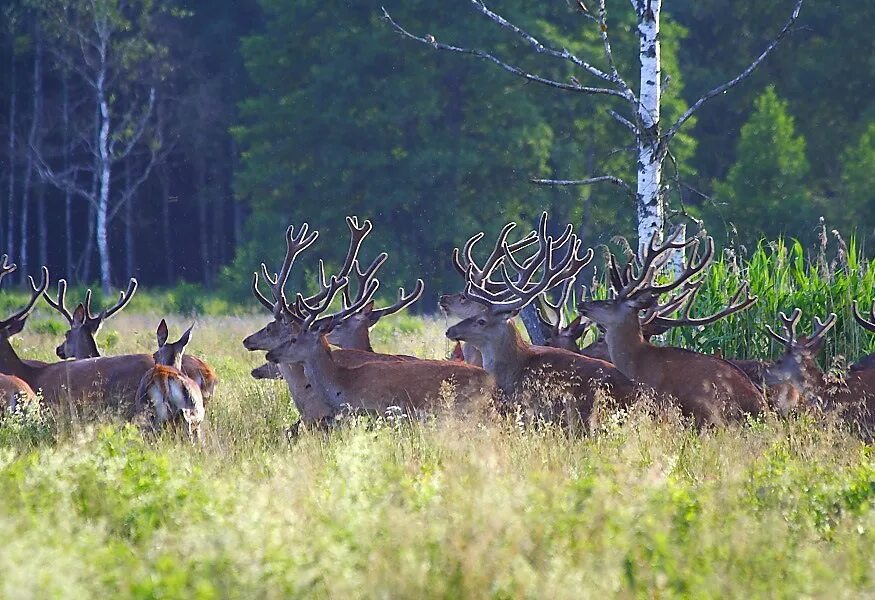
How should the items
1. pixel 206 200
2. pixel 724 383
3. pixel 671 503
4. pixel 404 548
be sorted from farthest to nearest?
pixel 206 200, pixel 724 383, pixel 671 503, pixel 404 548

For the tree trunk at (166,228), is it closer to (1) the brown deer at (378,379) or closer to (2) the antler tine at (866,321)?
(1) the brown deer at (378,379)

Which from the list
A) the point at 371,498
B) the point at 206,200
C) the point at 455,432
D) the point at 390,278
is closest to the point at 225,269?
the point at 390,278

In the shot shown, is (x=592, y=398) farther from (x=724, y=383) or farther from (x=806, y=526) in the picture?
(x=806, y=526)

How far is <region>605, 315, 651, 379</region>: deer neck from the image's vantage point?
9.46 m

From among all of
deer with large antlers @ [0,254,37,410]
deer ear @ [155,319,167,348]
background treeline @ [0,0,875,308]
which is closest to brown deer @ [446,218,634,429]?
deer ear @ [155,319,167,348]

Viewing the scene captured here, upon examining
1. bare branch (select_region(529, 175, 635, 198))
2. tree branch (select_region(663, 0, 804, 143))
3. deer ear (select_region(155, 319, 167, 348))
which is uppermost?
tree branch (select_region(663, 0, 804, 143))

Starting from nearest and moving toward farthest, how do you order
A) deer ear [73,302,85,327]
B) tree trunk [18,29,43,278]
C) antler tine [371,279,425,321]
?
antler tine [371,279,425,321]
deer ear [73,302,85,327]
tree trunk [18,29,43,278]

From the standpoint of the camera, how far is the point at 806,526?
5.58 m

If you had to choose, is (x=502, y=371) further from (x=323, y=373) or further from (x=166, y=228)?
(x=166, y=228)

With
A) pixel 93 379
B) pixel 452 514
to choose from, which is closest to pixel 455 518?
pixel 452 514

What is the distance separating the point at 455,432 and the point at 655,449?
1.04 metres

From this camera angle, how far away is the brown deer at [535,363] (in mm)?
8773

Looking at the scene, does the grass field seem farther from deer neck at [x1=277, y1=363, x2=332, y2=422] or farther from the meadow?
deer neck at [x1=277, y1=363, x2=332, y2=422]

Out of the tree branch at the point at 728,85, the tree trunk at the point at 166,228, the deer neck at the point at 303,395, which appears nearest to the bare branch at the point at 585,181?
the tree branch at the point at 728,85
